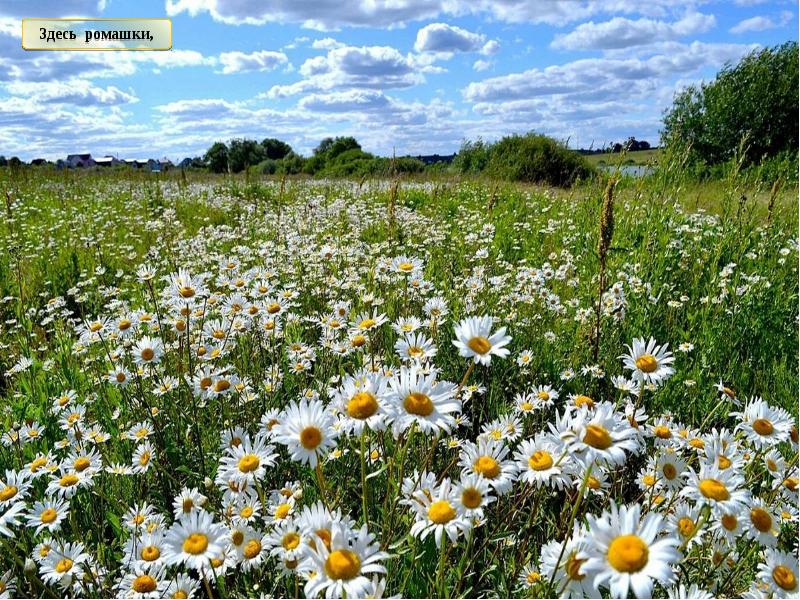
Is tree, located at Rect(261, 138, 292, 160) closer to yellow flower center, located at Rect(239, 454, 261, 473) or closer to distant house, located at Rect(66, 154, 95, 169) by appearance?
distant house, located at Rect(66, 154, 95, 169)

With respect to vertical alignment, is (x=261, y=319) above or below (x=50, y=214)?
below

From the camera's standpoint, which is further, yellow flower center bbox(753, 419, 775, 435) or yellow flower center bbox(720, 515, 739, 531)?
yellow flower center bbox(753, 419, 775, 435)

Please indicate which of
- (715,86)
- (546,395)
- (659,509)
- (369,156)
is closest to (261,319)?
(546,395)

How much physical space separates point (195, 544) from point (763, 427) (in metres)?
1.66

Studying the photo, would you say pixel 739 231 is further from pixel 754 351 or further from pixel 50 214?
pixel 50 214

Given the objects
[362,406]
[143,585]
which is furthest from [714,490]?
[143,585]

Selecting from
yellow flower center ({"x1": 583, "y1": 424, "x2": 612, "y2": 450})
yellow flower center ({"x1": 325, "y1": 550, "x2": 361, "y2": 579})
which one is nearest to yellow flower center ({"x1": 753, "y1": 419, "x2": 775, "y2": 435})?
yellow flower center ({"x1": 583, "y1": 424, "x2": 612, "y2": 450})

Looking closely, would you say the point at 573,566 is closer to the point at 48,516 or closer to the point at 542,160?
the point at 48,516

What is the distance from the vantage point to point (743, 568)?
1476 millimetres

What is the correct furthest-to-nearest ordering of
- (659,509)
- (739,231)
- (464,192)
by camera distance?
(464,192) < (739,231) < (659,509)

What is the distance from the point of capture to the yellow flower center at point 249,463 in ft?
5.14

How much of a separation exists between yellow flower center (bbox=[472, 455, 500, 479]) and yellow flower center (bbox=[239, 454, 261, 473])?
2.13 ft

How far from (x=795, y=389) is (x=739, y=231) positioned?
2355 millimetres

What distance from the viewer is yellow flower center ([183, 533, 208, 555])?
131cm
